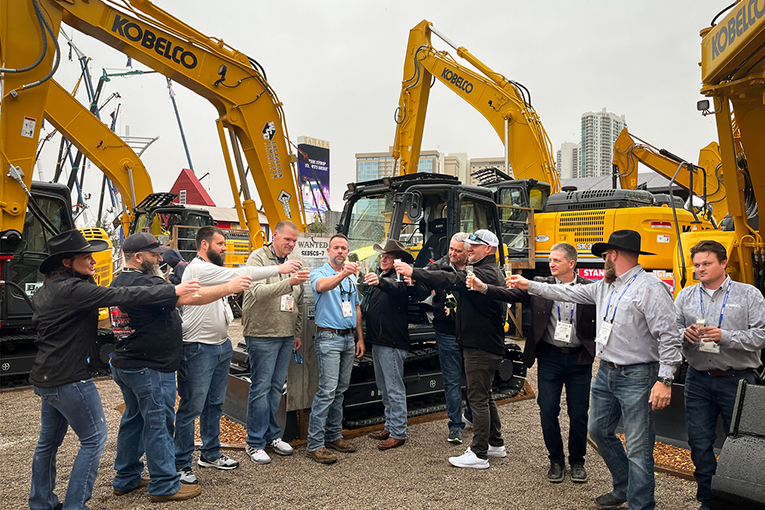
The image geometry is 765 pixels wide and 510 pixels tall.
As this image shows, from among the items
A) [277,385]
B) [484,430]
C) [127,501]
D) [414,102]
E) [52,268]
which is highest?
[414,102]

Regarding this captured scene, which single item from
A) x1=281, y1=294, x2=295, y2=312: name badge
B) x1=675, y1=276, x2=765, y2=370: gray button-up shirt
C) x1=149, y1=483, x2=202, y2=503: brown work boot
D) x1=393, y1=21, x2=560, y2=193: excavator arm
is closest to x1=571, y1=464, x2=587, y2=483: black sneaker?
x1=675, y1=276, x2=765, y2=370: gray button-up shirt

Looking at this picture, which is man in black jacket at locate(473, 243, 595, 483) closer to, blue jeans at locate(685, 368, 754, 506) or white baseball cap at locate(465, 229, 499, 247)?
white baseball cap at locate(465, 229, 499, 247)

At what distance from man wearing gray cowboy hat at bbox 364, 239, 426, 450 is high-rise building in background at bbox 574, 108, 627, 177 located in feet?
139

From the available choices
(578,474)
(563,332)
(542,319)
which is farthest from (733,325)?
(578,474)

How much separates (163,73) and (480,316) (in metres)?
5.81

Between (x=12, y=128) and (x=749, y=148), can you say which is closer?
Answer: (x=749, y=148)

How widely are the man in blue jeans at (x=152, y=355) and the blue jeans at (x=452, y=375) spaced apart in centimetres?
229

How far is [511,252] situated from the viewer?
451 inches

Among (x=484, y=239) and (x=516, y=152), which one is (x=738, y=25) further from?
(x=516, y=152)

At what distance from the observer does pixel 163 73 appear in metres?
7.76

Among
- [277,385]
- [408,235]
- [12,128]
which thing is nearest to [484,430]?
[277,385]

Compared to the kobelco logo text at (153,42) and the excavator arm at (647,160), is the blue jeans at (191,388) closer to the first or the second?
the kobelco logo text at (153,42)

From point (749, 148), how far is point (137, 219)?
11.9 m

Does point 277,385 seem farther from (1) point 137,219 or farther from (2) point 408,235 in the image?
(1) point 137,219
